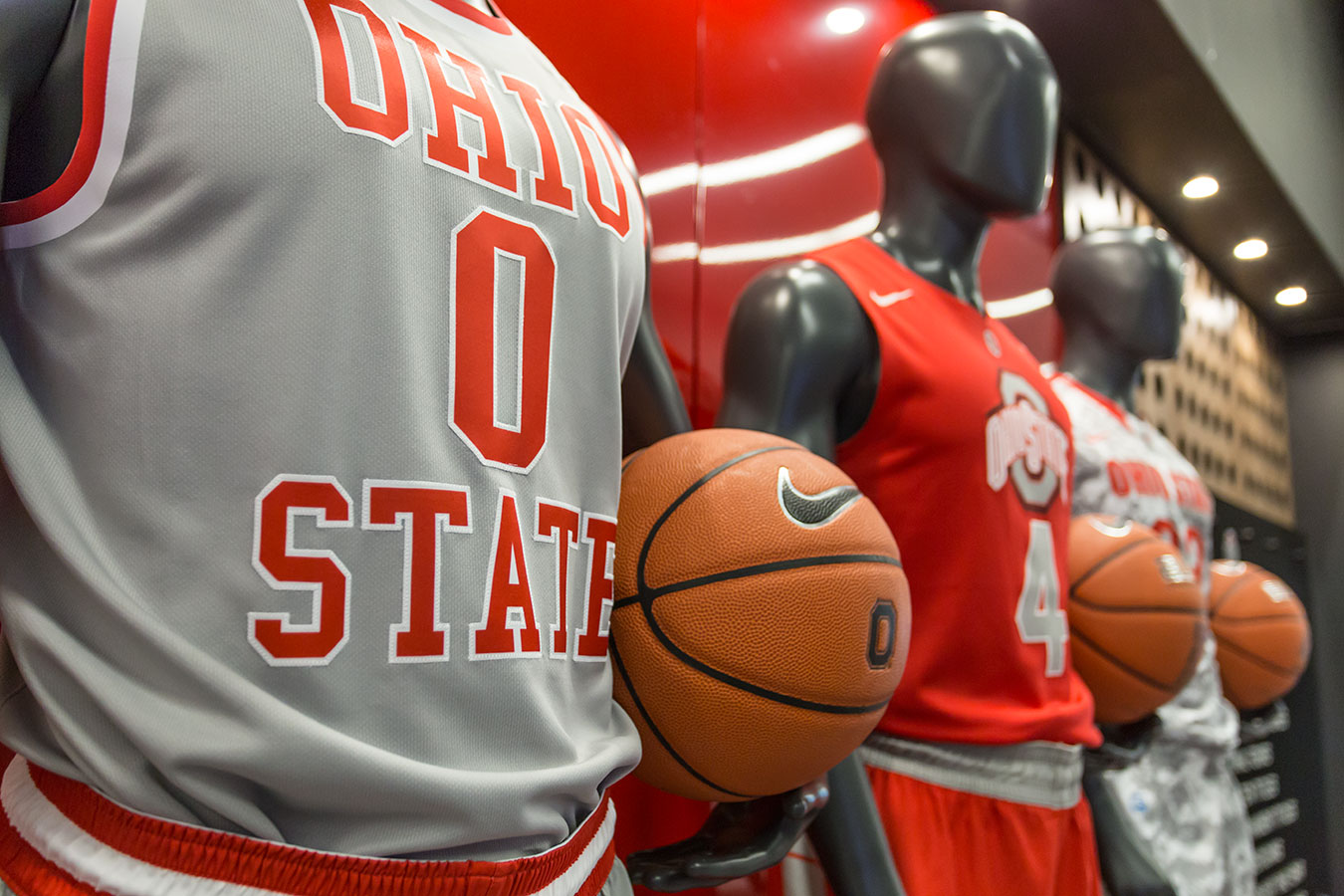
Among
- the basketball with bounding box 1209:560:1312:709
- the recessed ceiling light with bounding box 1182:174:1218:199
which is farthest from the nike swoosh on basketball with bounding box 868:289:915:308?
the recessed ceiling light with bounding box 1182:174:1218:199

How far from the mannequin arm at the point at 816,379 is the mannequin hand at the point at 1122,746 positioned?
654 millimetres

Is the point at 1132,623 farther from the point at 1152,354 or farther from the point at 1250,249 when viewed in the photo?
the point at 1250,249

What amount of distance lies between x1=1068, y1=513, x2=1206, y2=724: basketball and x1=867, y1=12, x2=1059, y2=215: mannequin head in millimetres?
596

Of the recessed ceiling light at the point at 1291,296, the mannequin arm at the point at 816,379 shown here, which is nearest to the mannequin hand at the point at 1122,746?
the mannequin arm at the point at 816,379

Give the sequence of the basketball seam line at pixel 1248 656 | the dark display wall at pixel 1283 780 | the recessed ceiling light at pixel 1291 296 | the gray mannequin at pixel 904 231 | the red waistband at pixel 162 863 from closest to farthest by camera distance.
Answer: the red waistband at pixel 162 863 → the gray mannequin at pixel 904 231 → the basketball seam line at pixel 1248 656 → the dark display wall at pixel 1283 780 → the recessed ceiling light at pixel 1291 296

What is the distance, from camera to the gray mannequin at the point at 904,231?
127 cm

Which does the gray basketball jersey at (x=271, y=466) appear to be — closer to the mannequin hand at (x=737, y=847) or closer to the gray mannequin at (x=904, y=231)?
the mannequin hand at (x=737, y=847)

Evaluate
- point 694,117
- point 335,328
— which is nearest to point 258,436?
point 335,328

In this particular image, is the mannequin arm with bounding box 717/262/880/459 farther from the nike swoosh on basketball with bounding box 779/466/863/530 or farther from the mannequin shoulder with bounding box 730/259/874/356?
the nike swoosh on basketball with bounding box 779/466/863/530

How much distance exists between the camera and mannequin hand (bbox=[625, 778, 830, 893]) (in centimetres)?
104

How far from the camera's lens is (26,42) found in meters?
0.62

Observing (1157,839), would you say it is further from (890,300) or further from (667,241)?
(667,241)

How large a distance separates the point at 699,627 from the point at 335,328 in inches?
17.0

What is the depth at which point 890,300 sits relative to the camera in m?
1.42
